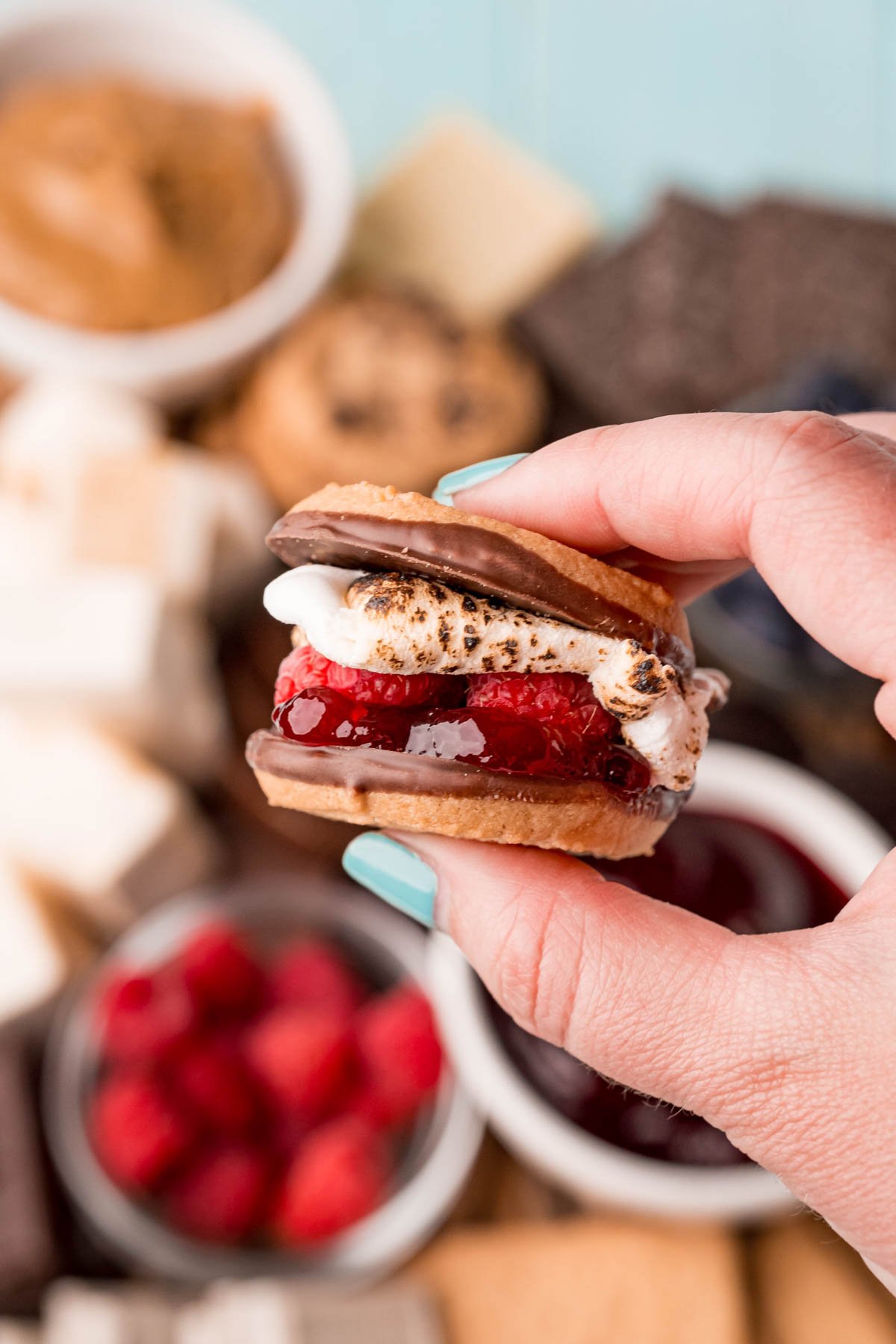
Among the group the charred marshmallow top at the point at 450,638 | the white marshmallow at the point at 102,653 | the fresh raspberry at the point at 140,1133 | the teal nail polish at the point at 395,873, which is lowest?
the fresh raspberry at the point at 140,1133

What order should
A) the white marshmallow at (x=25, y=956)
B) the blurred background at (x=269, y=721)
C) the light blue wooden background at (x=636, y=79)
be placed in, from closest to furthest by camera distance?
the blurred background at (x=269, y=721) → the white marshmallow at (x=25, y=956) → the light blue wooden background at (x=636, y=79)

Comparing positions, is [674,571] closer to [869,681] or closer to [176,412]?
[869,681]

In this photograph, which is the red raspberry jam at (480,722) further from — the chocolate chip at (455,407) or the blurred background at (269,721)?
the chocolate chip at (455,407)

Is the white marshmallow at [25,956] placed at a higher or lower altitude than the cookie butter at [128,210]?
lower

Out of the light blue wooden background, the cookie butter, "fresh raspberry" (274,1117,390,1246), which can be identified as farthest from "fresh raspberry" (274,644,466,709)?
the light blue wooden background

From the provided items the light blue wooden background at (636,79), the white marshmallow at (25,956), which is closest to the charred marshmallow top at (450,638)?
the white marshmallow at (25,956)

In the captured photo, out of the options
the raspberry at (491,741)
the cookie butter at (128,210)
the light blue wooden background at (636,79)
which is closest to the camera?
the raspberry at (491,741)

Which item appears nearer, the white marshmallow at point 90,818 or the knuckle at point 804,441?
the knuckle at point 804,441

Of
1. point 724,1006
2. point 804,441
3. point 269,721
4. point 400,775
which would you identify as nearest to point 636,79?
point 269,721
